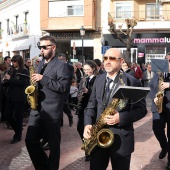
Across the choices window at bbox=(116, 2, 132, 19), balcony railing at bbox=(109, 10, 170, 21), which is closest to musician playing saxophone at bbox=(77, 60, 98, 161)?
balcony railing at bbox=(109, 10, 170, 21)

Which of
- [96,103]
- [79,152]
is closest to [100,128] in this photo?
[96,103]

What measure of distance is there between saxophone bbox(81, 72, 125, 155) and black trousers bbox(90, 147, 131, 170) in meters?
0.10

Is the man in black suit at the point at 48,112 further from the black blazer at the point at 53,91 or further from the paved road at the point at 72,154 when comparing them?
the paved road at the point at 72,154

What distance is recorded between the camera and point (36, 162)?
4.67 meters

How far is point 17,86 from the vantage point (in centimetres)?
739

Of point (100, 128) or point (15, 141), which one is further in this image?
point (15, 141)

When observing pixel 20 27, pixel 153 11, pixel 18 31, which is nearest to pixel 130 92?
pixel 153 11

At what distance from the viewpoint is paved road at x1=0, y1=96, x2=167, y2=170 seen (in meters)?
5.59

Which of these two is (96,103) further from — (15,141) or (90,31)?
(90,31)

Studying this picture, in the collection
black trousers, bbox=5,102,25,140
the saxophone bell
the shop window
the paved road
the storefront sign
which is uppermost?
the storefront sign

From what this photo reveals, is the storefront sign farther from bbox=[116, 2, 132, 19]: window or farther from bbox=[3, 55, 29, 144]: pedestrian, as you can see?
bbox=[3, 55, 29, 144]: pedestrian

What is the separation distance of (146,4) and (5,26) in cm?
1587

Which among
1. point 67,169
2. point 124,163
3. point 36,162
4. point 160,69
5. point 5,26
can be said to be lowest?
point 67,169

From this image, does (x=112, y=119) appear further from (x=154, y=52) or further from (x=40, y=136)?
(x=154, y=52)
